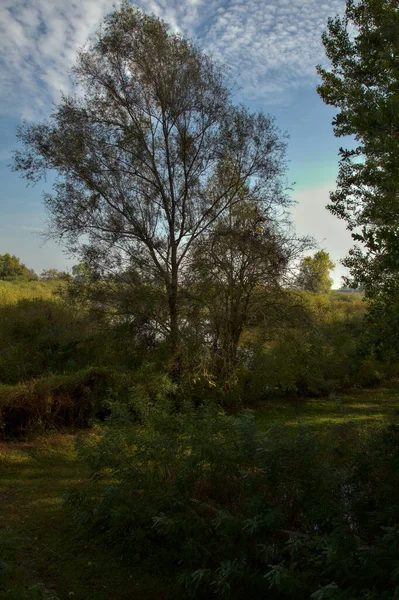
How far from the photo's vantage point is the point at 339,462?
6.27 meters

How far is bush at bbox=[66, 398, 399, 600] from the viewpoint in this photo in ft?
11.3

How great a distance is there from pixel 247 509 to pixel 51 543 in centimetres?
265

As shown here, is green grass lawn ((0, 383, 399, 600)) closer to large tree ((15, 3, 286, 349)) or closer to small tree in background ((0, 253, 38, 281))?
large tree ((15, 3, 286, 349))

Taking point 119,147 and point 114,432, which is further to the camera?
point 119,147

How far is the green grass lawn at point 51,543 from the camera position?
4.27 m

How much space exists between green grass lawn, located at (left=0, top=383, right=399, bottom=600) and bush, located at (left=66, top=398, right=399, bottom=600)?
28cm

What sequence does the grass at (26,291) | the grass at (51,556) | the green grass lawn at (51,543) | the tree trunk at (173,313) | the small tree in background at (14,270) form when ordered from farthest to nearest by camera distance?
the small tree in background at (14,270), the grass at (26,291), the tree trunk at (173,313), the green grass lawn at (51,543), the grass at (51,556)

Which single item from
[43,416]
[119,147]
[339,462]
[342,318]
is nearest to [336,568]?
[339,462]

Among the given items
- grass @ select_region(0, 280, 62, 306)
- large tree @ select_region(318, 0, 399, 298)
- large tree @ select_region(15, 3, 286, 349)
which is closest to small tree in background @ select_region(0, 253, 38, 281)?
grass @ select_region(0, 280, 62, 306)

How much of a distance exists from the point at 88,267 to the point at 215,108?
19.0 ft

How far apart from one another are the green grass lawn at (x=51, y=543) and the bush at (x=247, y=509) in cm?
28

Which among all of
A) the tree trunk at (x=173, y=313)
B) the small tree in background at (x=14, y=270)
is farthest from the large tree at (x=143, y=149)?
the small tree in background at (x=14, y=270)

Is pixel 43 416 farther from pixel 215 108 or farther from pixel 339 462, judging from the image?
pixel 215 108

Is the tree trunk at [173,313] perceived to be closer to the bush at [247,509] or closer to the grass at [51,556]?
the grass at [51,556]
